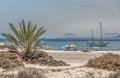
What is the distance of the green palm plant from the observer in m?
22.6

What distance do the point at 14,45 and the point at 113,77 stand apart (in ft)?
35.4

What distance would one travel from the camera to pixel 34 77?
12.3 m

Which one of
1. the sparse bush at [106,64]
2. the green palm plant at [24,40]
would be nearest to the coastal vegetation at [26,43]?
the green palm plant at [24,40]

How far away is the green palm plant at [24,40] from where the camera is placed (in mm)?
22594

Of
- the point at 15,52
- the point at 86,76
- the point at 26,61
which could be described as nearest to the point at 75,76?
the point at 86,76

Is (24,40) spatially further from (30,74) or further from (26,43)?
(30,74)

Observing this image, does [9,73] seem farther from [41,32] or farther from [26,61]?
[41,32]

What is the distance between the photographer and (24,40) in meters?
22.8

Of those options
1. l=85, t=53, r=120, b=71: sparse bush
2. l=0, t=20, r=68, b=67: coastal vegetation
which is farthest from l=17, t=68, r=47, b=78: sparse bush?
l=0, t=20, r=68, b=67: coastal vegetation

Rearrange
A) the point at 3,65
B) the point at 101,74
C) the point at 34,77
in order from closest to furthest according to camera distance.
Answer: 1. the point at 34,77
2. the point at 101,74
3. the point at 3,65

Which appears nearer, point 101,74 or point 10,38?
point 101,74

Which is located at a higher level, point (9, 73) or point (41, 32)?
point (41, 32)

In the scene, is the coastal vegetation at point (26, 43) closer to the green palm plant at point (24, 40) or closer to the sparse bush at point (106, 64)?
the green palm plant at point (24, 40)

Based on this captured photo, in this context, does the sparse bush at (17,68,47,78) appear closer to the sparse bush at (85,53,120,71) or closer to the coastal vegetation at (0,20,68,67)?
the sparse bush at (85,53,120,71)
